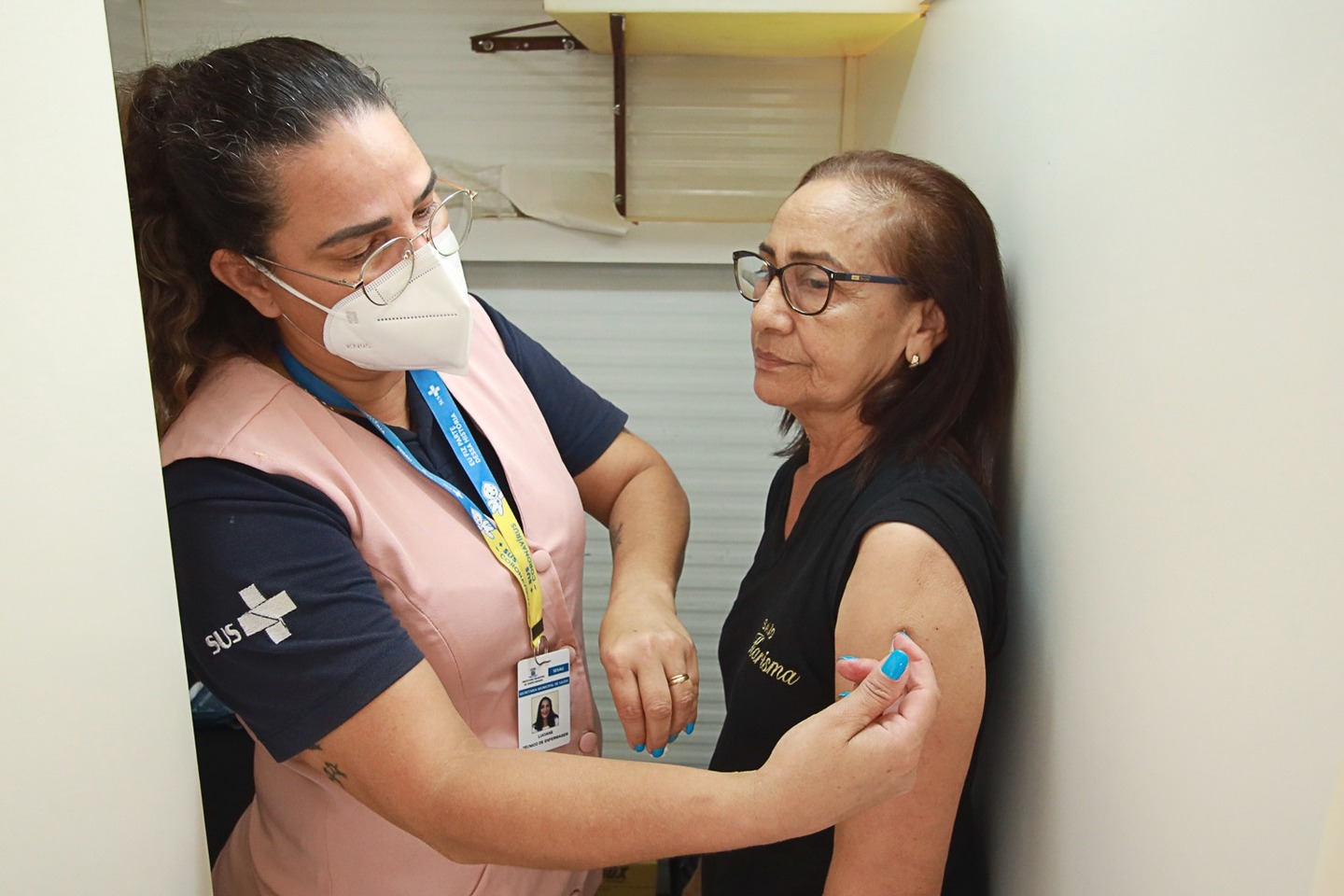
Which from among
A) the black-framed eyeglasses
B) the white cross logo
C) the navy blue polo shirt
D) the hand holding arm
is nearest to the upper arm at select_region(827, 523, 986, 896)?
the hand holding arm

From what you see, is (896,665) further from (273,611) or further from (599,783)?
(273,611)

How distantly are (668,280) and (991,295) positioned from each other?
133 cm

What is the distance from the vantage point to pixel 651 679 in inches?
52.6

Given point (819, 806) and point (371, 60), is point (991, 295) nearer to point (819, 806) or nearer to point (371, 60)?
point (819, 806)

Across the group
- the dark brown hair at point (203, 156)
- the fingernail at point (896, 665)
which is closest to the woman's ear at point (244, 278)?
the dark brown hair at point (203, 156)

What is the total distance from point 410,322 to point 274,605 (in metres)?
0.39

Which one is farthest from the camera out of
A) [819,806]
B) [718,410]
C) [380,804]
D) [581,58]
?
[718,410]

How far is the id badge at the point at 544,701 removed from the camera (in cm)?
138

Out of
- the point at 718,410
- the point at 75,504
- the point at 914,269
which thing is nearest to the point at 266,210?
the point at 75,504

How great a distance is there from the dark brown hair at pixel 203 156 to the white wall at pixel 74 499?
330 millimetres

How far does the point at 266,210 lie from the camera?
119 centimetres

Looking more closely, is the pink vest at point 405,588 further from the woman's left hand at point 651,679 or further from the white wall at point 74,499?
the white wall at point 74,499

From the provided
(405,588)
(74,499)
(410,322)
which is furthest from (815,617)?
(74,499)

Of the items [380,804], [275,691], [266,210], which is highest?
[266,210]
